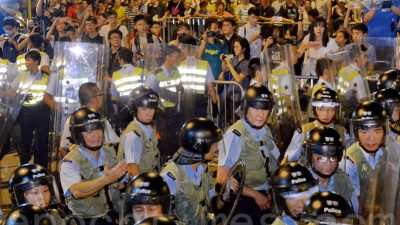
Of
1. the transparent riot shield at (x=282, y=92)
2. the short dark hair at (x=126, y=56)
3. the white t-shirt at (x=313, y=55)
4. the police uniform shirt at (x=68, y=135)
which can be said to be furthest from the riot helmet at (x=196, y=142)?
the white t-shirt at (x=313, y=55)

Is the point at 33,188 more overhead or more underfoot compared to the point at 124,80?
more underfoot

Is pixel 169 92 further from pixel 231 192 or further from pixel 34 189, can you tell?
pixel 34 189

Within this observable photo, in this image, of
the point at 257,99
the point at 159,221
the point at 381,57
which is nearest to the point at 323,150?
the point at 257,99

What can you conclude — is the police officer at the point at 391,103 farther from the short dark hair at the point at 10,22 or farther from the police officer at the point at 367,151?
the short dark hair at the point at 10,22

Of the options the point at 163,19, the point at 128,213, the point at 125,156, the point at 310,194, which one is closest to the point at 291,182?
the point at 310,194

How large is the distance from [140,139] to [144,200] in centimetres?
239

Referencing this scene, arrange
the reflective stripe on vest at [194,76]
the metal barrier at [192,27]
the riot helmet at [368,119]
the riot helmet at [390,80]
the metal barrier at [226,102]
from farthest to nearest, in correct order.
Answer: the metal barrier at [192,27] → the metal barrier at [226,102] → the reflective stripe on vest at [194,76] → the riot helmet at [390,80] → the riot helmet at [368,119]

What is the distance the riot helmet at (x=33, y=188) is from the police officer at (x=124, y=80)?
4148mm

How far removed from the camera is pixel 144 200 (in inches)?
217

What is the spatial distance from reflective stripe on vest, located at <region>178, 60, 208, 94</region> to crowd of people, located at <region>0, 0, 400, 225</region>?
0.08ft

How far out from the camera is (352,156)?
7.39m

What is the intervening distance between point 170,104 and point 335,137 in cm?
374

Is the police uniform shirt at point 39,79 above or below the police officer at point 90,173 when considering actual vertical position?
above

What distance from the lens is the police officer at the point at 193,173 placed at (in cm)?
647
